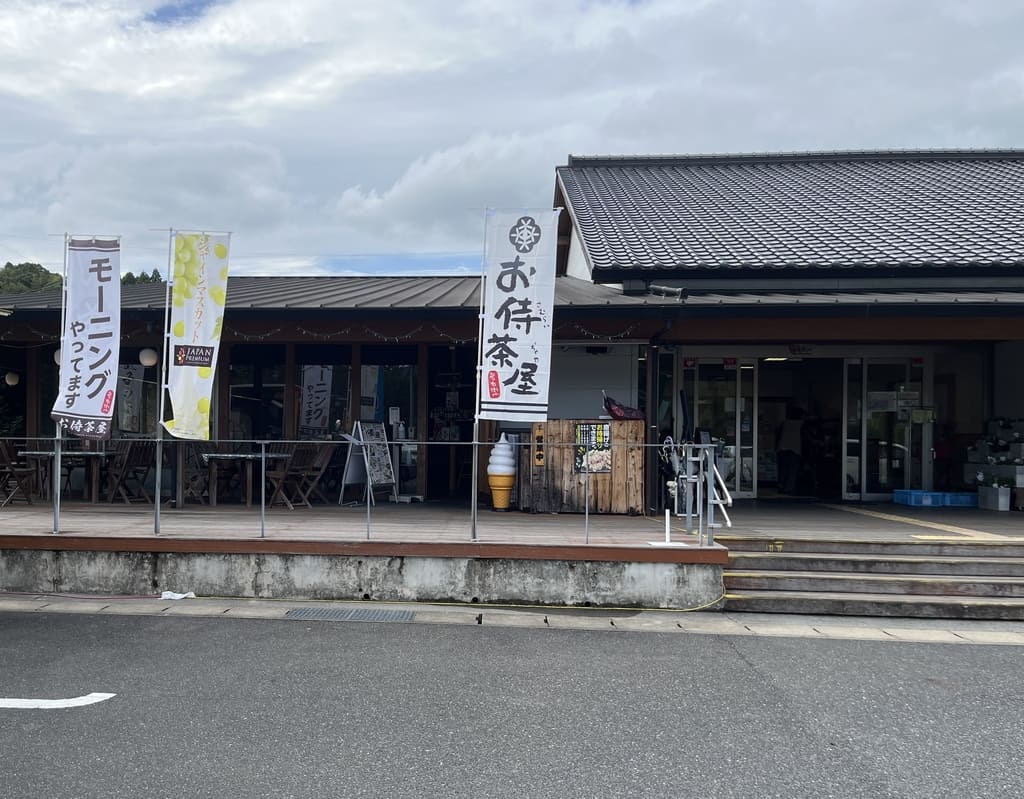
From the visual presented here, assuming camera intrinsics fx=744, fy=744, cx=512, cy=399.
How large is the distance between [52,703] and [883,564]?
704 cm

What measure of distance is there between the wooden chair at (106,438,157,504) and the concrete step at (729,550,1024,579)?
24.9ft

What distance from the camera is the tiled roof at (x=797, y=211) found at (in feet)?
34.7

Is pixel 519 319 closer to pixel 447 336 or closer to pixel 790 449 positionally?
pixel 447 336

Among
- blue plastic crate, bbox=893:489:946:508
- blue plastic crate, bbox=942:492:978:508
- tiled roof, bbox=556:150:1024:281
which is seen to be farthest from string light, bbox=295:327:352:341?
blue plastic crate, bbox=942:492:978:508

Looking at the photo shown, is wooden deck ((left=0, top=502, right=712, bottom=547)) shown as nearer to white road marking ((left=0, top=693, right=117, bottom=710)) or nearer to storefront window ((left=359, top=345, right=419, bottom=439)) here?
storefront window ((left=359, top=345, right=419, bottom=439))

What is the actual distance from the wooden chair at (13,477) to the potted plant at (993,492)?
43.4 ft

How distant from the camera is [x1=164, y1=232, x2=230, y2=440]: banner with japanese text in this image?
7328 mm

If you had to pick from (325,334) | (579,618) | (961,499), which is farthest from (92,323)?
(961,499)

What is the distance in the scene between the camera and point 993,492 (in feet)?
35.3

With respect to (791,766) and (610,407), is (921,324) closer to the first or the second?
(610,407)

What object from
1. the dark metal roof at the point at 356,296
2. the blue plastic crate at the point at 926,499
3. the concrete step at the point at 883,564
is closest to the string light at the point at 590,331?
the dark metal roof at the point at 356,296

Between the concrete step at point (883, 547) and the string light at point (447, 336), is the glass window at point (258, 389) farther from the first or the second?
the concrete step at point (883, 547)

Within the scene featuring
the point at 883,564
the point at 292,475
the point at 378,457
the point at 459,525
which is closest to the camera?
the point at 883,564

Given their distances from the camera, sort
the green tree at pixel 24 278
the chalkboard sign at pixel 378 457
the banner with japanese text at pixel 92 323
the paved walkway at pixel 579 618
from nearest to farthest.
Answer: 1. the paved walkway at pixel 579 618
2. the banner with japanese text at pixel 92 323
3. the chalkboard sign at pixel 378 457
4. the green tree at pixel 24 278
